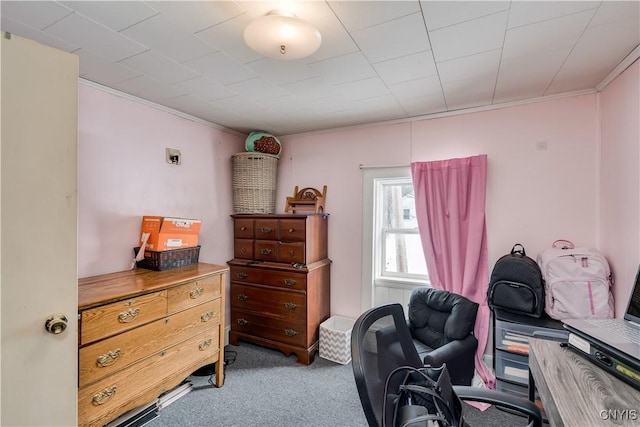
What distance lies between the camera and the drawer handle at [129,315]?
5.42 ft

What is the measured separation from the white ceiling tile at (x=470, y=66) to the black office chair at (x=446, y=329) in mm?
1636

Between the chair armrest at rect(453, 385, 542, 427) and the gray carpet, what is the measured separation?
3.21 ft

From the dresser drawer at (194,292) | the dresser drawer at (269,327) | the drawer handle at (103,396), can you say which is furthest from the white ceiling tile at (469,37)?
the drawer handle at (103,396)

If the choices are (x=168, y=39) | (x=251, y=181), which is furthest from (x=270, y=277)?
(x=168, y=39)

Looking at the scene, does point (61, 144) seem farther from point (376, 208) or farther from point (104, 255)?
point (376, 208)

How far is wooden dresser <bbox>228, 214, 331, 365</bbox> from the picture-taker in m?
2.71

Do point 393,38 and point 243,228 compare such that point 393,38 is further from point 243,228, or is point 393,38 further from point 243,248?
point 243,248

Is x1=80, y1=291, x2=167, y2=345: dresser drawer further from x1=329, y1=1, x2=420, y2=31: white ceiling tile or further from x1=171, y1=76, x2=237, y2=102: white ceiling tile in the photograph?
x1=329, y1=1, x2=420, y2=31: white ceiling tile

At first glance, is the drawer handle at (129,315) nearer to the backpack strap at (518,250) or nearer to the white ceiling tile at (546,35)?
the white ceiling tile at (546,35)

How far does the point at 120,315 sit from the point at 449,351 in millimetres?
2081

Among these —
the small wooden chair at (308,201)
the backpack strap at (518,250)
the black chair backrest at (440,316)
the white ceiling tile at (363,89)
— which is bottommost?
the black chair backrest at (440,316)

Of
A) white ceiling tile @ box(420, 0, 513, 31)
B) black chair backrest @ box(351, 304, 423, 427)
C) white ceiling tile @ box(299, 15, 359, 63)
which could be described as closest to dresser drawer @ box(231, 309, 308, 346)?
black chair backrest @ box(351, 304, 423, 427)

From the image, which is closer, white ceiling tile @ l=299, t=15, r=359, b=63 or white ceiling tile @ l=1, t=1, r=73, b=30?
white ceiling tile @ l=1, t=1, r=73, b=30

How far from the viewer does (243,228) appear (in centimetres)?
306
